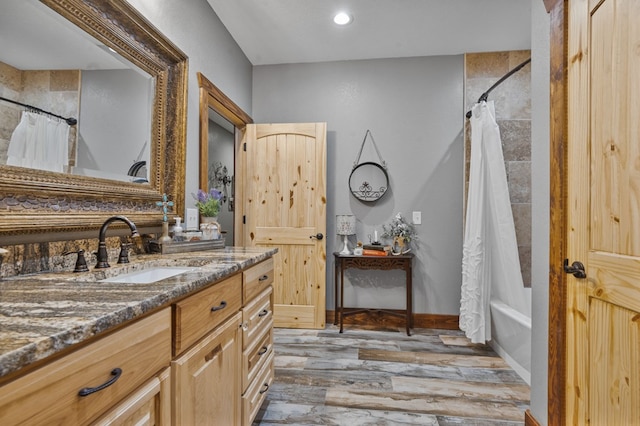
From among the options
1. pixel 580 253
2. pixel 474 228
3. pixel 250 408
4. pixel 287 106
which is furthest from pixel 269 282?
pixel 287 106

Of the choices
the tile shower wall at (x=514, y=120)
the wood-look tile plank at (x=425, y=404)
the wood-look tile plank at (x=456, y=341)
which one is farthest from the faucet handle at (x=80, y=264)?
the tile shower wall at (x=514, y=120)

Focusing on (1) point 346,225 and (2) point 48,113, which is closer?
(2) point 48,113

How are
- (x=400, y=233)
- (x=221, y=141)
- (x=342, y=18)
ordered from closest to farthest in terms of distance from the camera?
(x=342, y=18) < (x=400, y=233) < (x=221, y=141)

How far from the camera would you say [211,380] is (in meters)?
1.19

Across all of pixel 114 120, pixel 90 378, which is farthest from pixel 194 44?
pixel 90 378

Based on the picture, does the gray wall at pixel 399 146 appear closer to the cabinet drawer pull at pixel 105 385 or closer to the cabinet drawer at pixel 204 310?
the cabinet drawer at pixel 204 310

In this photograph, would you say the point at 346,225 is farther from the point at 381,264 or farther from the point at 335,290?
the point at 335,290

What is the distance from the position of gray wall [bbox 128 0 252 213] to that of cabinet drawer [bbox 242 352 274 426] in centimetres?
109

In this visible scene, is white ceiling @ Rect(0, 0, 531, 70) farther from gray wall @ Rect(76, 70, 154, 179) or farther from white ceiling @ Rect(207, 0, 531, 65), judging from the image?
gray wall @ Rect(76, 70, 154, 179)

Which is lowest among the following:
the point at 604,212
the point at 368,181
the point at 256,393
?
the point at 256,393

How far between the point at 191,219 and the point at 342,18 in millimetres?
2031

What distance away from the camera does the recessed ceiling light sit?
8.70 ft

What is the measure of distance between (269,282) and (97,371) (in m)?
1.29

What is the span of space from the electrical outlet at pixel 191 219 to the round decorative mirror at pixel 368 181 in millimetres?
1712
